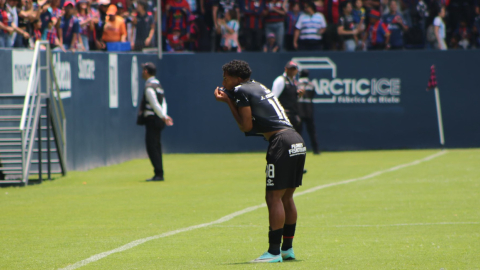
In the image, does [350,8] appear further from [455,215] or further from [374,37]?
[455,215]

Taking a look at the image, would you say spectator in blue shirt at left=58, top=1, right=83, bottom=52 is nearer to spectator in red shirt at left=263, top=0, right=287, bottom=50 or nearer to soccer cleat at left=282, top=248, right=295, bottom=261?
spectator in red shirt at left=263, top=0, right=287, bottom=50

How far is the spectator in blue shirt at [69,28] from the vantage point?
722 inches

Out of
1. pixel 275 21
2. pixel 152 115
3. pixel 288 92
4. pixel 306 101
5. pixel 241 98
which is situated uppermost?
pixel 275 21

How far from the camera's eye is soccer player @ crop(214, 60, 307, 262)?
715cm

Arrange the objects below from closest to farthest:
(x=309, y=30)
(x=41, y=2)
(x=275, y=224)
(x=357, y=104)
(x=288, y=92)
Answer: (x=275, y=224) → (x=288, y=92) → (x=41, y=2) → (x=357, y=104) → (x=309, y=30)

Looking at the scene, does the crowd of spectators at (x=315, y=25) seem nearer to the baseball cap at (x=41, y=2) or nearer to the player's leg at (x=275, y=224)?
the baseball cap at (x=41, y=2)

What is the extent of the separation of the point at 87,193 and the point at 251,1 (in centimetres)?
1188

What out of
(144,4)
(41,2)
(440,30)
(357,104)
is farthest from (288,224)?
(440,30)

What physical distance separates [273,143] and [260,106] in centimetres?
37

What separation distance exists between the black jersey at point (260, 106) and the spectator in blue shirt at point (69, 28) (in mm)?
11846

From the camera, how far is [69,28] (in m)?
18.4

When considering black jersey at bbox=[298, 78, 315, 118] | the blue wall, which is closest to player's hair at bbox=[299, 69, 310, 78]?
black jersey at bbox=[298, 78, 315, 118]

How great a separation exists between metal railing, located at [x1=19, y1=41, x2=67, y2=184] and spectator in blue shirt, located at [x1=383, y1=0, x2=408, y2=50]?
11.3m

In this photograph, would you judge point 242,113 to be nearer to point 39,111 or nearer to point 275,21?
point 39,111
